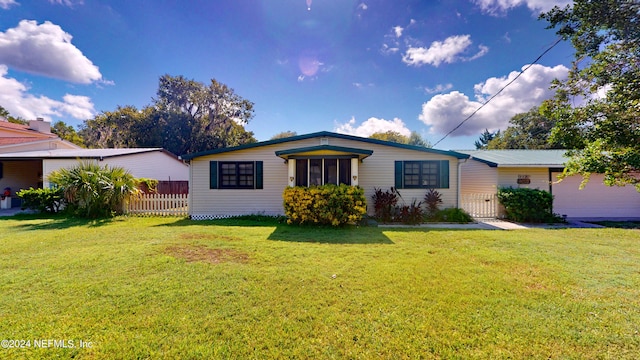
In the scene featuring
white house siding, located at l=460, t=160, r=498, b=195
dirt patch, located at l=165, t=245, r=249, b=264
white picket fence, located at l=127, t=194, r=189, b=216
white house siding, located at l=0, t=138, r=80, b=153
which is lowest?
dirt patch, located at l=165, t=245, r=249, b=264

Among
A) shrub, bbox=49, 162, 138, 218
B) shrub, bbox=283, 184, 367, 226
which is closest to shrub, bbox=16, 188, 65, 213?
shrub, bbox=49, 162, 138, 218

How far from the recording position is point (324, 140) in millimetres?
9859

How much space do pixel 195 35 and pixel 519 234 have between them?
14.4 metres

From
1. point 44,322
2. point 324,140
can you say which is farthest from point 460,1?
point 44,322

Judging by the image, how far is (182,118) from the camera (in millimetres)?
26109

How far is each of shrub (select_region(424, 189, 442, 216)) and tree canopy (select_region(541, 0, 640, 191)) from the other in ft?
15.4

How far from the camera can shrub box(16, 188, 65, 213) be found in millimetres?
9594

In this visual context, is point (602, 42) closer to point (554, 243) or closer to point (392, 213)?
point (554, 243)

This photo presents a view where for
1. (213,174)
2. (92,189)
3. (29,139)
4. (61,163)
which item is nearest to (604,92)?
(213,174)

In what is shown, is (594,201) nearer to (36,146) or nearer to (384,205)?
(384,205)

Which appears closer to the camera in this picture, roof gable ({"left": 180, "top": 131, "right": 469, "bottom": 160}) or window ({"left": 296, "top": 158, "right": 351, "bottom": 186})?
roof gable ({"left": 180, "top": 131, "right": 469, "bottom": 160})

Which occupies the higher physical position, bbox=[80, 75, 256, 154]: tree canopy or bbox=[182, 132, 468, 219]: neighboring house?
bbox=[80, 75, 256, 154]: tree canopy

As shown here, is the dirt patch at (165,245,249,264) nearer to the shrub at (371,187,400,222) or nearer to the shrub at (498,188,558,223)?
the shrub at (371,187,400,222)

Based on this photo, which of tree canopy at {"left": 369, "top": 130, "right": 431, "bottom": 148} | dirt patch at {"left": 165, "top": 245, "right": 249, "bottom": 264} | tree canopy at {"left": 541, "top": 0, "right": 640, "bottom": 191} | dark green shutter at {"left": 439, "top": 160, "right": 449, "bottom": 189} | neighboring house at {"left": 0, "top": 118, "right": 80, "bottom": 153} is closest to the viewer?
tree canopy at {"left": 541, "top": 0, "right": 640, "bottom": 191}
